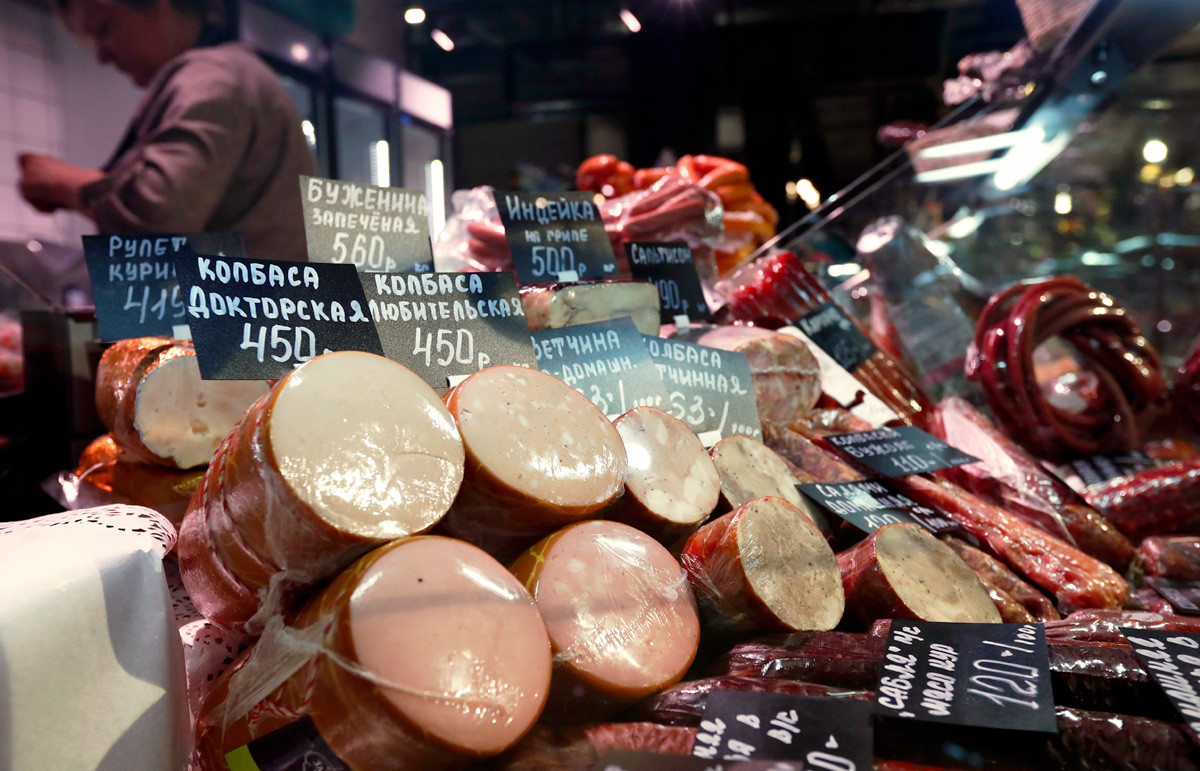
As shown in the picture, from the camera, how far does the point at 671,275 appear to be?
2619 mm

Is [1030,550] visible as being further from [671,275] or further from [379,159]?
[379,159]

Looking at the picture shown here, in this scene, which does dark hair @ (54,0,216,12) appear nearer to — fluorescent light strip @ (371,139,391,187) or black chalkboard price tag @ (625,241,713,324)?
fluorescent light strip @ (371,139,391,187)

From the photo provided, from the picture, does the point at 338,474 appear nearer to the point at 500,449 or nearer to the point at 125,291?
the point at 500,449

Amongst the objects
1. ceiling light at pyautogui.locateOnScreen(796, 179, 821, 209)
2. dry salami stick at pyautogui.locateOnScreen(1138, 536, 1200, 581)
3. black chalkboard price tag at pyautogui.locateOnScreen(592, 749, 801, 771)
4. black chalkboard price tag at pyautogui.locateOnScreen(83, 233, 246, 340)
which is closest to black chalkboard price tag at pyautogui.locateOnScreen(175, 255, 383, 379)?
black chalkboard price tag at pyautogui.locateOnScreen(83, 233, 246, 340)

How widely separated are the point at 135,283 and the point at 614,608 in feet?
5.35

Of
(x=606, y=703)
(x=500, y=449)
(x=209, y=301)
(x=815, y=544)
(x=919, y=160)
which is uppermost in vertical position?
(x=919, y=160)

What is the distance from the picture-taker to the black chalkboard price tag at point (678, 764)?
0.91 metres

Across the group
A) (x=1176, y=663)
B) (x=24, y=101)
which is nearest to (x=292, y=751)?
(x=1176, y=663)

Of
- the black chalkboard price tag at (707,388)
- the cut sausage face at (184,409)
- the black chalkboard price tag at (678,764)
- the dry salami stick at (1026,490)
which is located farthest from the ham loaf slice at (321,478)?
the dry salami stick at (1026,490)

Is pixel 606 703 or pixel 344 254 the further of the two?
pixel 344 254

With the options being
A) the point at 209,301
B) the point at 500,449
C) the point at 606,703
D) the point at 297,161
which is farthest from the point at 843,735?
the point at 297,161

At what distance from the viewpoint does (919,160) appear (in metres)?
3.66

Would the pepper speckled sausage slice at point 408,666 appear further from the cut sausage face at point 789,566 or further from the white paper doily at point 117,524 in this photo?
the cut sausage face at point 789,566

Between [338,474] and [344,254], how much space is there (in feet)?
3.71
